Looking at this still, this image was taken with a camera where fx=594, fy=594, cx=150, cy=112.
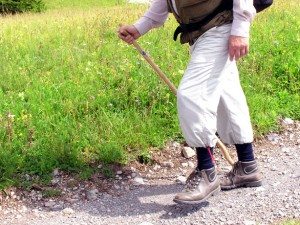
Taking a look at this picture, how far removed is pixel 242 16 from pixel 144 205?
1.76 m

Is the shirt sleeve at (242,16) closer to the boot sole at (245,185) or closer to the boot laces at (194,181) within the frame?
the boot laces at (194,181)

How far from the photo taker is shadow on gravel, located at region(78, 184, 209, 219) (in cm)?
480

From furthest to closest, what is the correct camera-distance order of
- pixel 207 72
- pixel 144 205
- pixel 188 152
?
1. pixel 188 152
2. pixel 144 205
3. pixel 207 72

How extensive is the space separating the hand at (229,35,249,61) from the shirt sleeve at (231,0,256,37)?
0.03 m

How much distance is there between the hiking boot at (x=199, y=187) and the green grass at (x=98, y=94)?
1.06 m

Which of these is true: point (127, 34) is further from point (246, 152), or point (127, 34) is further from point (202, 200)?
point (202, 200)

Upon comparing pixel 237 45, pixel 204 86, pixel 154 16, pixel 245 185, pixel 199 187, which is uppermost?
pixel 154 16

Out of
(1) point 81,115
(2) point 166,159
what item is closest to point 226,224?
(2) point 166,159

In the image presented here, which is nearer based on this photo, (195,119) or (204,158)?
(195,119)

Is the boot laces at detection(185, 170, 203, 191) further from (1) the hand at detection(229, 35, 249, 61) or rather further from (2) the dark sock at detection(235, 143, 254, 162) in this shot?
(1) the hand at detection(229, 35, 249, 61)

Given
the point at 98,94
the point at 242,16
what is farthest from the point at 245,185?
the point at 98,94

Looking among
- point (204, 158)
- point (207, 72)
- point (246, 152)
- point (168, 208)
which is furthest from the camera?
point (246, 152)

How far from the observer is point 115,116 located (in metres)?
6.18

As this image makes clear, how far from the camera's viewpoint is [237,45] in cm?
456
